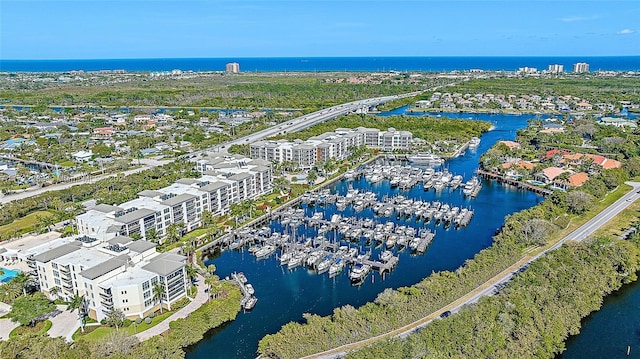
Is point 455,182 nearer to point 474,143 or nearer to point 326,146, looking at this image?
point 326,146

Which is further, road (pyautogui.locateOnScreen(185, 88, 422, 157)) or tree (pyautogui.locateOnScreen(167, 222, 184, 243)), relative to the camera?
road (pyautogui.locateOnScreen(185, 88, 422, 157))

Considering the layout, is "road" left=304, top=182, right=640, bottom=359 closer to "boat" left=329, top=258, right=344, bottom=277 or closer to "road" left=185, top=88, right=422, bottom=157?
"boat" left=329, top=258, right=344, bottom=277

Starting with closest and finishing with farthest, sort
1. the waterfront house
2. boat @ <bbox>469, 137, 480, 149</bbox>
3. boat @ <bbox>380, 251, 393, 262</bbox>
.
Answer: boat @ <bbox>380, 251, 393, 262</bbox> < the waterfront house < boat @ <bbox>469, 137, 480, 149</bbox>

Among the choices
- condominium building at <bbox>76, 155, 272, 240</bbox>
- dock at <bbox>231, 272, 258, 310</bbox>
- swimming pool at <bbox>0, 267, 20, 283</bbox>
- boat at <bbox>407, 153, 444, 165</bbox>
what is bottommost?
dock at <bbox>231, 272, 258, 310</bbox>

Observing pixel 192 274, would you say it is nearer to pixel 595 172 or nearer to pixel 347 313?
pixel 347 313

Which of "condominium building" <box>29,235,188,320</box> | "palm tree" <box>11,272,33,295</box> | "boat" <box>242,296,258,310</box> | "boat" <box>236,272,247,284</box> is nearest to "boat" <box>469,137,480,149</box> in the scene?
"boat" <box>236,272,247,284</box>

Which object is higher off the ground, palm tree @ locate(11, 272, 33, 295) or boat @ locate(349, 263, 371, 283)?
palm tree @ locate(11, 272, 33, 295)

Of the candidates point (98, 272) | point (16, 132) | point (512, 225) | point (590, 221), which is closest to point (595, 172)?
point (590, 221)
